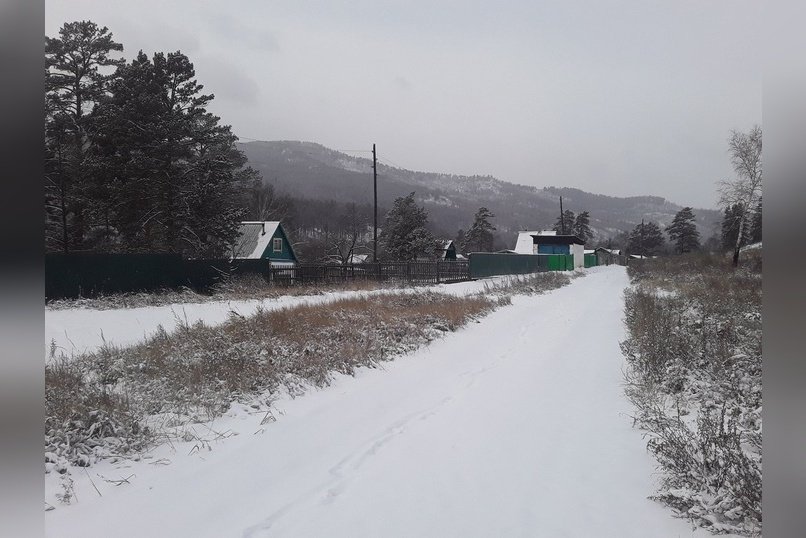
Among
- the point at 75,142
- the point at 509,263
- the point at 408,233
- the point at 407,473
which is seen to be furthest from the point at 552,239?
the point at 407,473

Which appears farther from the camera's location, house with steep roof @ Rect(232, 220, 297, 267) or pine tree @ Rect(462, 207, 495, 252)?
pine tree @ Rect(462, 207, 495, 252)

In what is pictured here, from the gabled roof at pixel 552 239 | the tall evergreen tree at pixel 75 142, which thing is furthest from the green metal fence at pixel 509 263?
the tall evergreen tree at pixel 75 142

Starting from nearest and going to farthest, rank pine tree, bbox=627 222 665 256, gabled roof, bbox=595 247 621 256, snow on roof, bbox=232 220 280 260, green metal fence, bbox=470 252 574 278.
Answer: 1. green metal fence, bbox=470 252 574 278
2. snow on roof, bbox=232 220 280 260
3. pine tree, bbox=627 222 665 256
4. gabled roof, bbox=595 247 621 256

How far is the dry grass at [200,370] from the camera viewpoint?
4.13 m

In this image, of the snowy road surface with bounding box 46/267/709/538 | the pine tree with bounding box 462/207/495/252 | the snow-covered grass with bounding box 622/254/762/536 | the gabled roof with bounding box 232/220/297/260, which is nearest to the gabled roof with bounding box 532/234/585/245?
the pine tree with bounding box 462/207/495/252

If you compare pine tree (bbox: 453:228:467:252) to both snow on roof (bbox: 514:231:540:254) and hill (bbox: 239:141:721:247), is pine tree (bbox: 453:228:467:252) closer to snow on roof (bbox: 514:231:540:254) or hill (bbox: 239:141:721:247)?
hill (bbox: 239:141:721:247)

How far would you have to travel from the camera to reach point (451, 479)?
3500mm

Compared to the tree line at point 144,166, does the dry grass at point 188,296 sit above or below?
below

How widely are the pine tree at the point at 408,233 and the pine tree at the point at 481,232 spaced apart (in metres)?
10.8

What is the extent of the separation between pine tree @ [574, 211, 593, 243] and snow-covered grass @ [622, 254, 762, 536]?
284 feet

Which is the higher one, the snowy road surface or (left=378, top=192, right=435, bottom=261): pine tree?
(left=378, top=192, right=435, bottom=261): pine tree

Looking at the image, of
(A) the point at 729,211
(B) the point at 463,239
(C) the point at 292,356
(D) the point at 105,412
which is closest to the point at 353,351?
(C) the point at 292,356

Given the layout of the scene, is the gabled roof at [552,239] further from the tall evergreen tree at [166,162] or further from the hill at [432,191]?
the tall evergreen tree at [166,162]

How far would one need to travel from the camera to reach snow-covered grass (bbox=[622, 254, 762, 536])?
286cm
